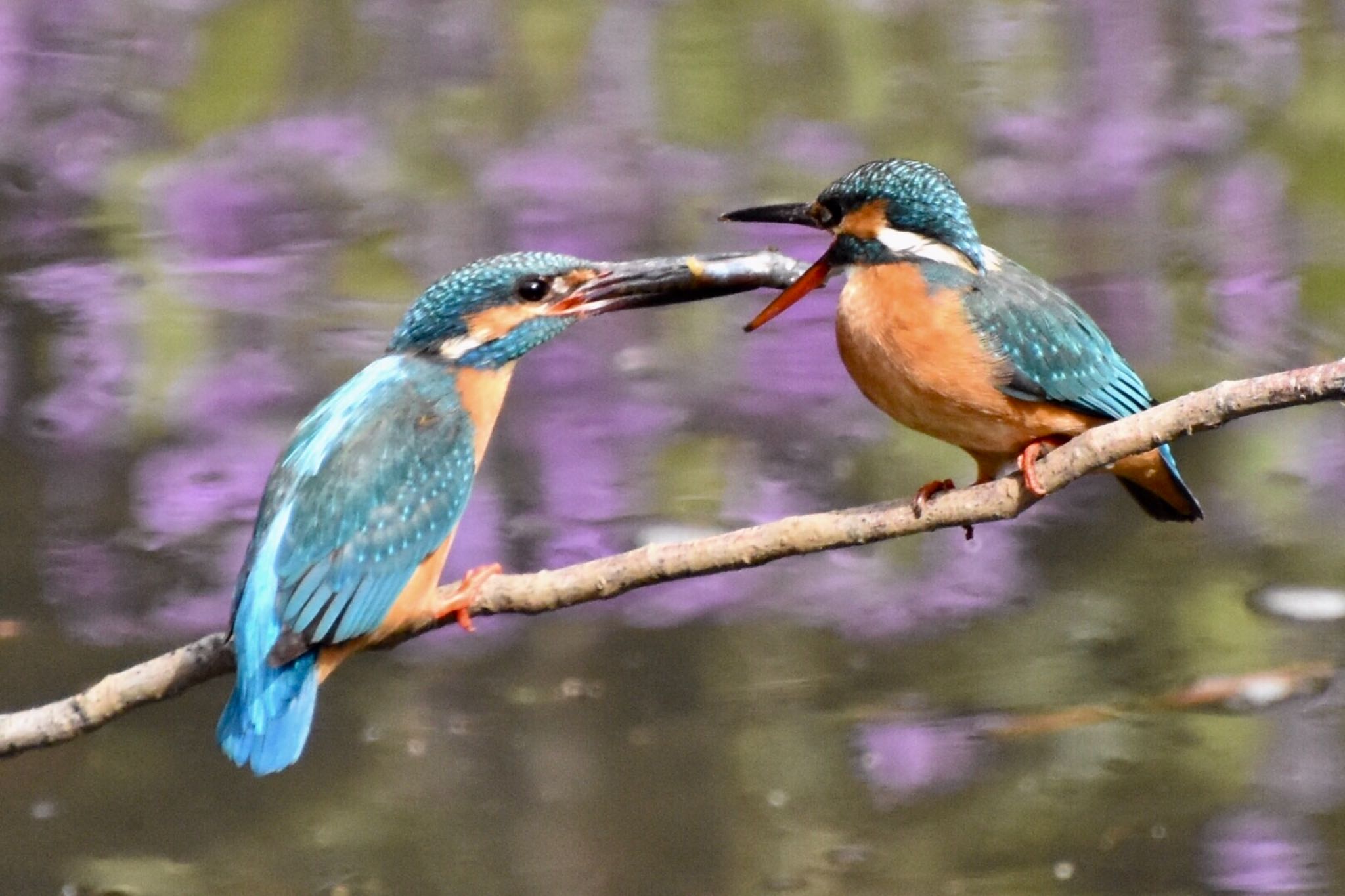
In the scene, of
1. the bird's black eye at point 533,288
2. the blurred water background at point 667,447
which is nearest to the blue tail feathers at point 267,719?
the bird's black eye at point 533,288

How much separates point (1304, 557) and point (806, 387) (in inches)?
36.2

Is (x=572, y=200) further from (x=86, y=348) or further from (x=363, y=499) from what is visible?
(x=363, y=499)

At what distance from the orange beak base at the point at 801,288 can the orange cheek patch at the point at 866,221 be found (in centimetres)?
3

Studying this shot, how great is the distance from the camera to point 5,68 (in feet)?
9.61

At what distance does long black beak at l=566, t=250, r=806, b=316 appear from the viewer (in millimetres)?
1442

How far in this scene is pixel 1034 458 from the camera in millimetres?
1507

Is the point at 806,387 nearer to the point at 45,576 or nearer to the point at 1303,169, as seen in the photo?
the point at 1303,169

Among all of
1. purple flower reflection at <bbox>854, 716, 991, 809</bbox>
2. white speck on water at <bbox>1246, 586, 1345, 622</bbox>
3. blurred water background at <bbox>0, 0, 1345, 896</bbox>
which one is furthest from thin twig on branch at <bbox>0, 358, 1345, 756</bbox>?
white speck on water at <bbox>1246, 586, 1345, 622</bbox>

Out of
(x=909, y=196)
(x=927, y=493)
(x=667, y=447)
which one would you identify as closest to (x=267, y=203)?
(x=667, y=447)

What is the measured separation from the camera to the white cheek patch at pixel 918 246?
157 cm

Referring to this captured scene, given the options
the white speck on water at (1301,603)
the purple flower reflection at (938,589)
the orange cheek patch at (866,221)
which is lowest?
the white speck on water at (1301,603)

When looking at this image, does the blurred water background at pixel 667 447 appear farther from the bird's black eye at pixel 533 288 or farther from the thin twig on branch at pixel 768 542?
the bird's black eye at pixel 533 288

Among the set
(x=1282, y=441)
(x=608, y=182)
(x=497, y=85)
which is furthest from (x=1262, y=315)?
(x=497, y=85)

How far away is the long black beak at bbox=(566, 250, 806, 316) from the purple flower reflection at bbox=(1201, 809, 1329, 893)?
1.55 meters
